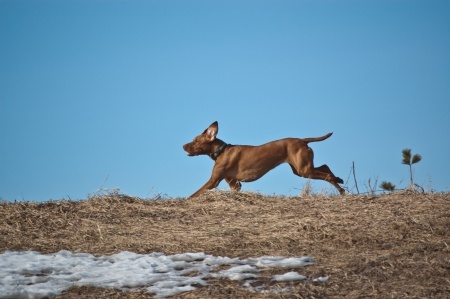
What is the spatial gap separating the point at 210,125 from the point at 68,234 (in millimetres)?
4894

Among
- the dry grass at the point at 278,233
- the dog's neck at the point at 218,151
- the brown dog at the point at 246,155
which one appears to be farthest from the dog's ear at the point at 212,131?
the dry grass at the point at 278,233

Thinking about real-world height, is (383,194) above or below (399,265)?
above

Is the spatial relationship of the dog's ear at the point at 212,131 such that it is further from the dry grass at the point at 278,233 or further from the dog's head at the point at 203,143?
the dry grass at the point at 278,233

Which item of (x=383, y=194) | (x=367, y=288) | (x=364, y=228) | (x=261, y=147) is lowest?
(x=367, y=288)

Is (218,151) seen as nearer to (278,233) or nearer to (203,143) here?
(203,143)

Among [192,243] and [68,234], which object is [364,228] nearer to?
[192,243]

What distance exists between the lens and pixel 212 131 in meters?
11.8

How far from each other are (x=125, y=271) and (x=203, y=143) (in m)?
6.25

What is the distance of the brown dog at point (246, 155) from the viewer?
457 inches

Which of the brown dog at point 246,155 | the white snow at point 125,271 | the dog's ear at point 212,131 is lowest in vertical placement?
the white snow at point 125,271

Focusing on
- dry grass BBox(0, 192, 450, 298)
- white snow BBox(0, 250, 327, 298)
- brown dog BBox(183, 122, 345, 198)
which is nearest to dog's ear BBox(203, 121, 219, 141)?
brown dog BBox(183, 122, 345, 198)

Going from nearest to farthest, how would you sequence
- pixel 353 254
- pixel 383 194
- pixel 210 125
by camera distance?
1. pixel 353 254
2. pixel 383 194
3. pixel 210 125

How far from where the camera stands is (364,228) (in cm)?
687

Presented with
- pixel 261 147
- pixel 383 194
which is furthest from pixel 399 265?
pixel 261 147
